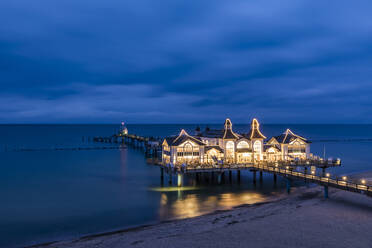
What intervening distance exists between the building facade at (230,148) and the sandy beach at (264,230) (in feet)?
53.3

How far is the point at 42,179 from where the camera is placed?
49688 mm

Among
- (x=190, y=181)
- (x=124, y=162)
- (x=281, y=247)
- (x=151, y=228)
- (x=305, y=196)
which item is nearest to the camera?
(x=281, y=247)

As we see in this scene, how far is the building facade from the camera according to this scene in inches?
1779

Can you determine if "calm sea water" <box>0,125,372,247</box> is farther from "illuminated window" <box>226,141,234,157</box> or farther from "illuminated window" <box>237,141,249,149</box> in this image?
"illuminated window" <box>237,141,249,149</box>

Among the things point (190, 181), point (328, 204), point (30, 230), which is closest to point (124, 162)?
point (190, 181)

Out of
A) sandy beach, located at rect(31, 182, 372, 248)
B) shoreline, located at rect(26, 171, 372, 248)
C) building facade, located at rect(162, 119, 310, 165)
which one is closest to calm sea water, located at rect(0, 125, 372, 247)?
shoreline, located at rect(26, 171, 372, 248)

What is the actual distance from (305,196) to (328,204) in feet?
17.9

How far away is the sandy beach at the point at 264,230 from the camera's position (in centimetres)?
2045

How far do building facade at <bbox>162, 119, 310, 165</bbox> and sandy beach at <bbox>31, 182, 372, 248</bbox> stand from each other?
640 inches

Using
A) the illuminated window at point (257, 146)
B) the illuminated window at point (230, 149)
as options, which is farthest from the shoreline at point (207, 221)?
the illuminated window at point (257, 146)

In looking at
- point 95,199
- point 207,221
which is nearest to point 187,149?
point 95,199

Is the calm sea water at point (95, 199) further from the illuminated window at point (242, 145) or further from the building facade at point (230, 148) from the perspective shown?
the illuminated window at point (242, 145)

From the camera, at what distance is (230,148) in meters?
47.6

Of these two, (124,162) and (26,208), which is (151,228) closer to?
(26,208)
